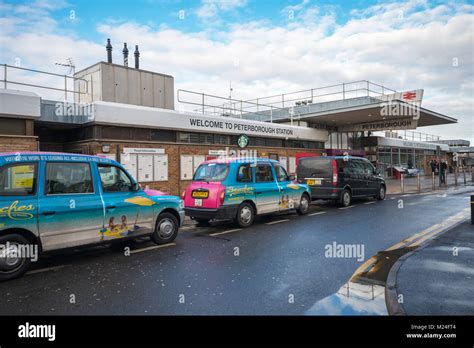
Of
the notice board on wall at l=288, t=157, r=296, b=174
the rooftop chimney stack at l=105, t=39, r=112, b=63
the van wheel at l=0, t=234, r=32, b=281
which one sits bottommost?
the van wheel at l=0, t=234, r=32, b=281

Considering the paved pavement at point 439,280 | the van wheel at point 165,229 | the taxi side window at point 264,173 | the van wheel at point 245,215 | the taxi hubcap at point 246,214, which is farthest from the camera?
the taxi side window at point 264,173

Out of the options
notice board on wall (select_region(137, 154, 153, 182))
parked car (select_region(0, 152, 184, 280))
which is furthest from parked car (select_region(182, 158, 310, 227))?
notice board on wall (select_region(137, 154, 153, 182))

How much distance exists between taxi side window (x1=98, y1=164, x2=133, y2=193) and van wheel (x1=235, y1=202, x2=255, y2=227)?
11.1 feet

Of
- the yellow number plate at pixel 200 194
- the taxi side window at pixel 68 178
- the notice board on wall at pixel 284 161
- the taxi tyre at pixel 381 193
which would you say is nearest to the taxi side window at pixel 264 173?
the yellow number plate at pixel 200 194

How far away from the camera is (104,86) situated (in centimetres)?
1655

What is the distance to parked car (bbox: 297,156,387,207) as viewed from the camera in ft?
45.4

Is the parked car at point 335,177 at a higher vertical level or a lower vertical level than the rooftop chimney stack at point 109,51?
lower

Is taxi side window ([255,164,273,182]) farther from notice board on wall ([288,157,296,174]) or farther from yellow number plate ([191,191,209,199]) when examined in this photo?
notice board on wall ([288,157,296,174])

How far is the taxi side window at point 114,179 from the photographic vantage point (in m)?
6.59

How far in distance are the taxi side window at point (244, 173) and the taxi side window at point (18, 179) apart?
5.16m

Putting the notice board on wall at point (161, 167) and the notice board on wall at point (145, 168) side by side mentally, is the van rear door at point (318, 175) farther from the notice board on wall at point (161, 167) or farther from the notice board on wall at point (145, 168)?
the notice board on wall at point (145, 168)

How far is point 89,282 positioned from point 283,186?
701cm
